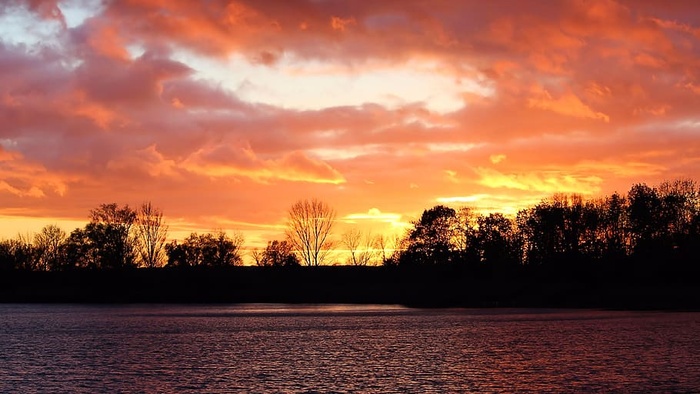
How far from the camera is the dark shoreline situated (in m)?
111

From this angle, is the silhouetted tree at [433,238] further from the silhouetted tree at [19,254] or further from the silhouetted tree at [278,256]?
the silhouetted tree at [19,254]

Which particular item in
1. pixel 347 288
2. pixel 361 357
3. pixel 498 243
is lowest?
pixel 361 357

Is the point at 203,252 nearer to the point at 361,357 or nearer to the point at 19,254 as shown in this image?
the point at 19,254

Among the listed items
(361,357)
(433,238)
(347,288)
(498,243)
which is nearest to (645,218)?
(498,243)

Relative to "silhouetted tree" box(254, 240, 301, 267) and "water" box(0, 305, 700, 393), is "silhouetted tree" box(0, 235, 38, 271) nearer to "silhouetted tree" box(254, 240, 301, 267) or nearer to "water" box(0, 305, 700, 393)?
"silhouetted tree" box(254, 240, 301, 267)

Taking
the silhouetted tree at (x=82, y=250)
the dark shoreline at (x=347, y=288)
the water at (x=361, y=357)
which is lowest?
the water at (x=361, y=357)

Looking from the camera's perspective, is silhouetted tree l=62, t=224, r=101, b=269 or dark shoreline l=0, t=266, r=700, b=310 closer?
dark shoreline l=0, t=266, r=700, b=310

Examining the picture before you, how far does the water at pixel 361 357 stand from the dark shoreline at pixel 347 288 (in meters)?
39.3

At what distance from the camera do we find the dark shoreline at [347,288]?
364ft

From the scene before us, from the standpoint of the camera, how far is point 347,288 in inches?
5433

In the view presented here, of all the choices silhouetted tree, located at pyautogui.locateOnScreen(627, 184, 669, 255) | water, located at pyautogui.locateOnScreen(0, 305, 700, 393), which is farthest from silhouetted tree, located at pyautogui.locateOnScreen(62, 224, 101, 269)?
silhouetted tree, located at pyautogui.locateOnScreen(627, 184, 669, 255)

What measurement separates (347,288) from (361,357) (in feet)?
313

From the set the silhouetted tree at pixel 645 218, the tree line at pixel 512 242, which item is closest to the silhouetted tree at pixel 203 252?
the tree line at pixel 512 242

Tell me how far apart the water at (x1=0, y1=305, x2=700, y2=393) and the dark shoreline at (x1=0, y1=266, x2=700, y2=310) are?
3930 centimetres
